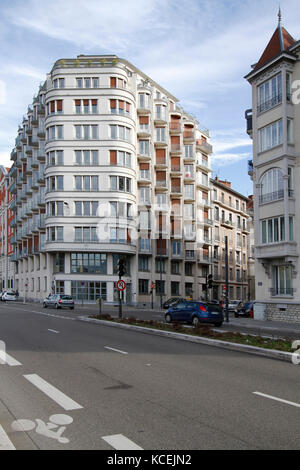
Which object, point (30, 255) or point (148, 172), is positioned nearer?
point (148, 172)

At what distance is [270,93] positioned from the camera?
102 ft

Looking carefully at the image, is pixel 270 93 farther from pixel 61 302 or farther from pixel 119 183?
pixel 119 183

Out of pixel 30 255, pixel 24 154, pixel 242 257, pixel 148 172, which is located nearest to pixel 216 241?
pixel 242 257

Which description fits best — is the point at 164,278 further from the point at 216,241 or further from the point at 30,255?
the point at 30,255

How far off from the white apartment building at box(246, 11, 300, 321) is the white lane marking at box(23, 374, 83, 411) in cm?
2177

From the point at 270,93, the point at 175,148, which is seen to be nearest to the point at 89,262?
the point at 175,148

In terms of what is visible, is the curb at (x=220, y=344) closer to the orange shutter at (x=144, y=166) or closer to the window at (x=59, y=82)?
the orange shutter at (x=144, y=166)

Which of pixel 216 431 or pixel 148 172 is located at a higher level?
pixel 148 172

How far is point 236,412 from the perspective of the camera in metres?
7.05

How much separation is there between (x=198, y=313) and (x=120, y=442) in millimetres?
21197

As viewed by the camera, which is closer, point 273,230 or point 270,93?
point 273,230

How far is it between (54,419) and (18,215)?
72.9m

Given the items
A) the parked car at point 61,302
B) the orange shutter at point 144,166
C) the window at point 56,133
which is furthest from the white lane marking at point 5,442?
the orange shutter at point 144,166

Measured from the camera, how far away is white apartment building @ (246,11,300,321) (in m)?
29.2
